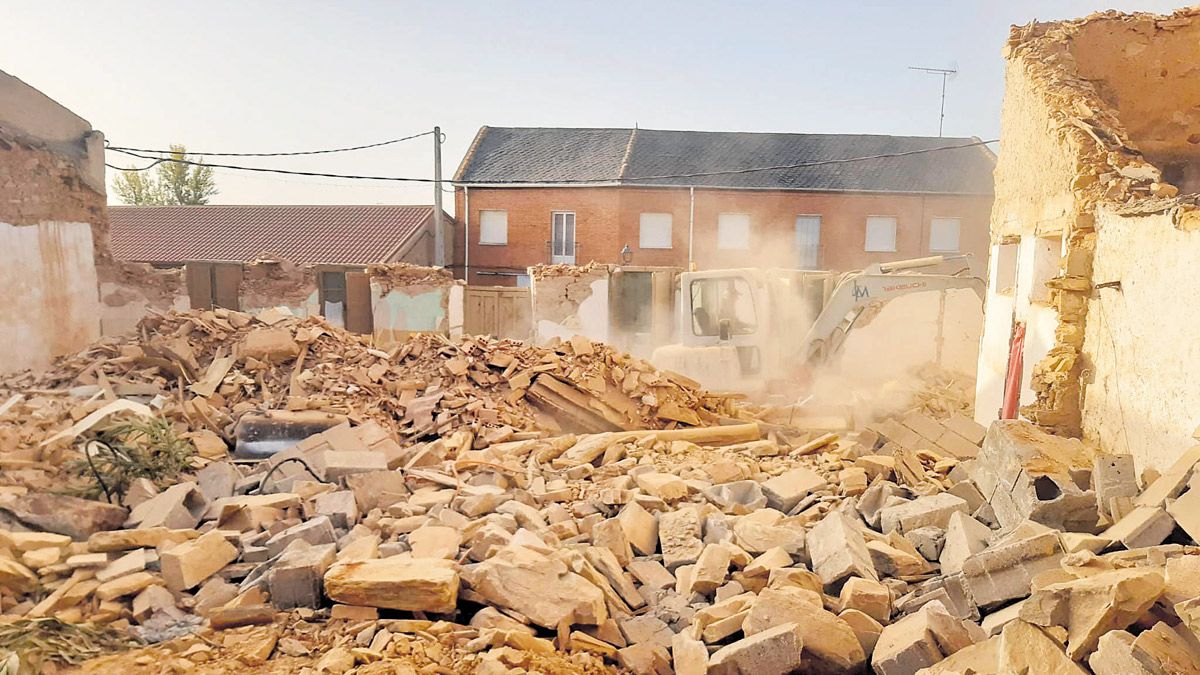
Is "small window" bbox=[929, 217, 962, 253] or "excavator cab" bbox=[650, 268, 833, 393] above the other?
"small window" bbox=[929, 217, 962, 253]

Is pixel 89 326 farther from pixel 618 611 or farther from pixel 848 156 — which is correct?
pixel 848 156

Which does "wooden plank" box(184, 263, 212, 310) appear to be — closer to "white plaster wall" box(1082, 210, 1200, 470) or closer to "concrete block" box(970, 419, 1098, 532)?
"concrete block" box(970, 419, 1098, 532)

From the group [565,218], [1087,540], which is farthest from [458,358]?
[565,218]

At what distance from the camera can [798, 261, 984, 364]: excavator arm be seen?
10062 mm

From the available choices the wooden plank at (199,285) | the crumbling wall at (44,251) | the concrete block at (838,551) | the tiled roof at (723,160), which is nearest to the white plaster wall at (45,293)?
the crumbling wall at (44,251)

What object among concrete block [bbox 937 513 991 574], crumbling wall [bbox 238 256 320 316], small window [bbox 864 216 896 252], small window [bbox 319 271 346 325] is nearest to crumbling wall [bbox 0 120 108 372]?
crumbling wall [bbox 238 256 320 316]

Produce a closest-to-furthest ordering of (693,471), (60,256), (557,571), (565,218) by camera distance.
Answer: (557,571)
(693,471)
(60,256)
(565,218)

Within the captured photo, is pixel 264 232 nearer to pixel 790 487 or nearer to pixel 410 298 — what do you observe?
pixel 410 298

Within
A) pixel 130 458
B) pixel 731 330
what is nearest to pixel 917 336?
pixel 731 330

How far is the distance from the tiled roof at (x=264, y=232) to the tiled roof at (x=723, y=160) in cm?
382

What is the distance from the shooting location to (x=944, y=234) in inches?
1071

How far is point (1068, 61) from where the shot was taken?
7535mm

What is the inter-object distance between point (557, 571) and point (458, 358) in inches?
232

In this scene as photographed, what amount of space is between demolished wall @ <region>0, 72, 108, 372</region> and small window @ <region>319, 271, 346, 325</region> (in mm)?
6115
